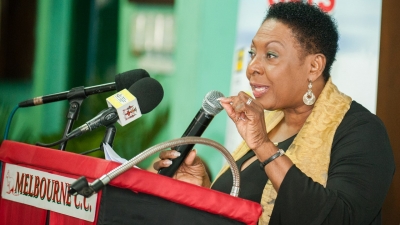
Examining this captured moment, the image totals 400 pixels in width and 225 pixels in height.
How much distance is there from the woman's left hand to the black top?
0.13 m

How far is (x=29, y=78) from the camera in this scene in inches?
163

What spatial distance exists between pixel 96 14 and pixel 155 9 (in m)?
0.52

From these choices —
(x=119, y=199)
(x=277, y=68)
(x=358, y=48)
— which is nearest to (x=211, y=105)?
(x=277, y=68)

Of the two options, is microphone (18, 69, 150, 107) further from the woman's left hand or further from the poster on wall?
the poster on wall

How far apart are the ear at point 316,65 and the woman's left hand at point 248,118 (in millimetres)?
457

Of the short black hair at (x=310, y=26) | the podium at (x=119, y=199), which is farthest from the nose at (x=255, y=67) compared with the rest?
the podium at (x=119, y=199)

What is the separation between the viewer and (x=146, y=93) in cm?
145

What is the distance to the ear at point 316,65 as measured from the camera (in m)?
1.89

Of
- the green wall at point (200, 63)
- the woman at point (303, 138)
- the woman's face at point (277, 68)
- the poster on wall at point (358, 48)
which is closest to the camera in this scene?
the woman at point (303, 138)

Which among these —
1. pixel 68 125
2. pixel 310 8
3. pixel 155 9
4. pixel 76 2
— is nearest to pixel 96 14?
pixel 76 2

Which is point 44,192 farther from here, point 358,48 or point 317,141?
point 358,48

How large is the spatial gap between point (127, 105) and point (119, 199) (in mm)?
347

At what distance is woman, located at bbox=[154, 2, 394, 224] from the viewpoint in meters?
1.47

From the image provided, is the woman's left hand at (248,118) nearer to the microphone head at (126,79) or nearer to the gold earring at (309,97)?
the microphone head at (126,79)
